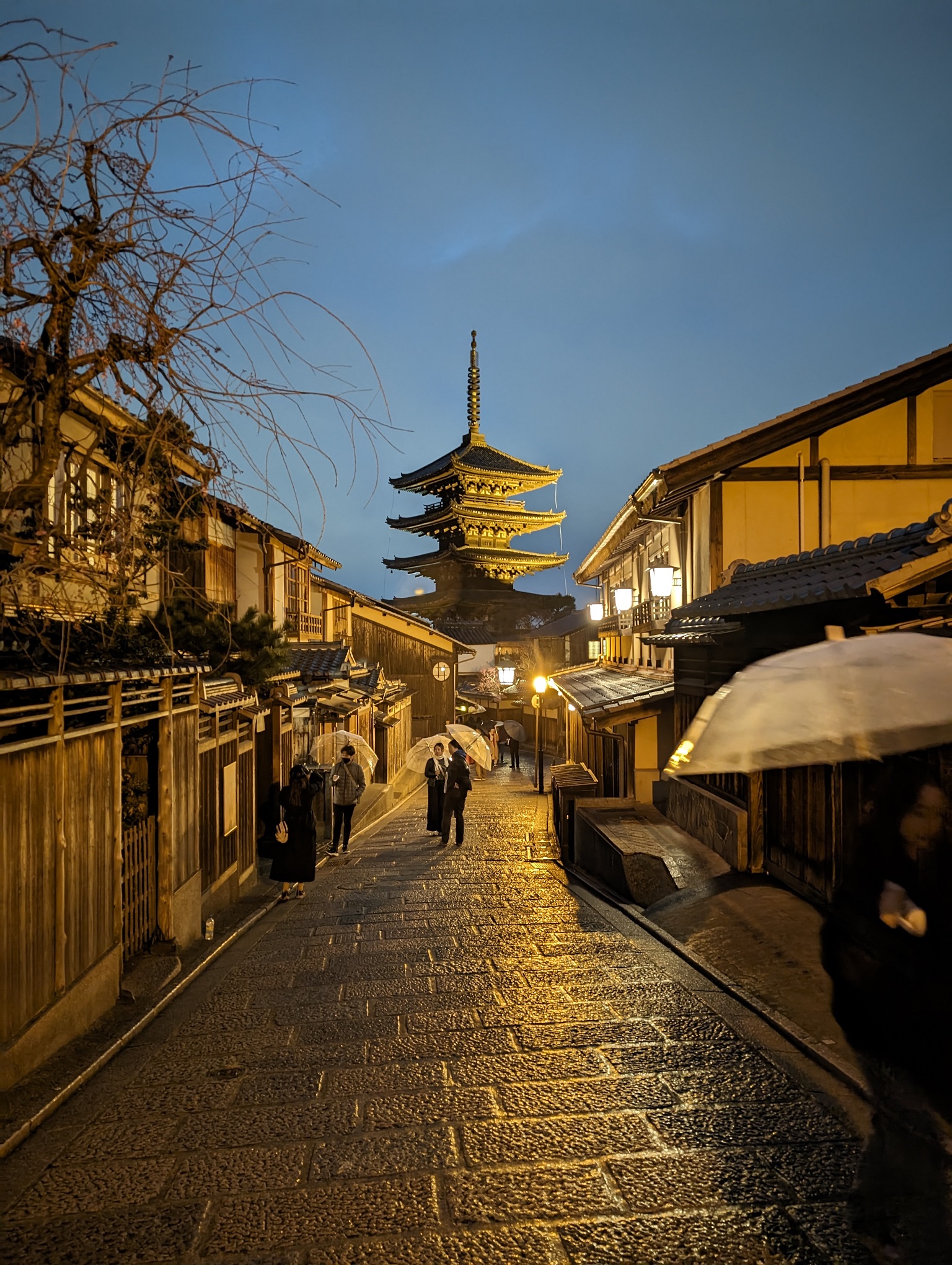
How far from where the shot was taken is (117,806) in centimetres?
616

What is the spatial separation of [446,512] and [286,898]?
34.9m

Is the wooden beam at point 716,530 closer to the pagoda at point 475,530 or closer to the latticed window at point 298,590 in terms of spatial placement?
the latticed window at point 298,590

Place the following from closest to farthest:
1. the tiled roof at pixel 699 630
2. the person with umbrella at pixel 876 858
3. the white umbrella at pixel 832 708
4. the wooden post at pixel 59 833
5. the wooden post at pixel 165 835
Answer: the person with umbrella at pixel 876 858 → the white umbrella at pixel 832 708 → the wooden post at pixel 59 833 → the wooden post at pixel 165 835 → the tiled roof at pixel 699 630

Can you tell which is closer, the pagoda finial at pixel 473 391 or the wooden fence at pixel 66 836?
the wooden fence at pixel 66 836

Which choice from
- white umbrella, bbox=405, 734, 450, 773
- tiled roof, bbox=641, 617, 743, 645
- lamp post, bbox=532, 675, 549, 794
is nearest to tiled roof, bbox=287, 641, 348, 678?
white umbrella, bbox=405, 734, 450, 773

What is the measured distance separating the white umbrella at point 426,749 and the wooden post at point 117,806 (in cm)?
1007

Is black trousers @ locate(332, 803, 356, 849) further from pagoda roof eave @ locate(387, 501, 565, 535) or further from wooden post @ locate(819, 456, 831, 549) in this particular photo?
pagoda roof eave @ locate(387, 501, 565, 535)

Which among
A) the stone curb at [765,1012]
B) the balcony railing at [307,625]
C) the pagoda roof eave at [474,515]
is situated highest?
the pagoda roof eave at [474,515]

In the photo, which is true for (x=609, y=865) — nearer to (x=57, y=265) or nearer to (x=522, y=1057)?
(x=522, y=1057)

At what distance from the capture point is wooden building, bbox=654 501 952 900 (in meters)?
6.05

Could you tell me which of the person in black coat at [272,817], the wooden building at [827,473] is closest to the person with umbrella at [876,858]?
the person in black coat at [272,817]

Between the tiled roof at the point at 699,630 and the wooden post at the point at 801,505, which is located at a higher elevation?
the wooden post at the point at 801,505

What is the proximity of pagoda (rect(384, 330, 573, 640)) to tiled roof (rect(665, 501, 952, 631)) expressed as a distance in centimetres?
3359

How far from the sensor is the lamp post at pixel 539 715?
75.0ft
